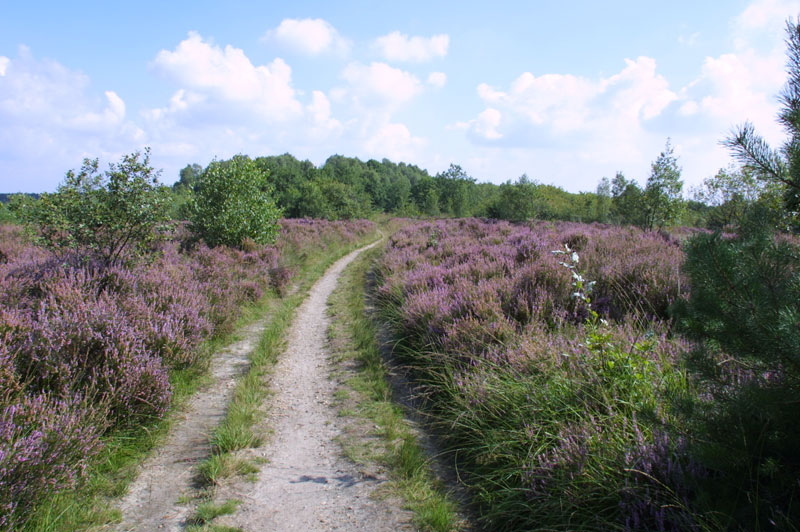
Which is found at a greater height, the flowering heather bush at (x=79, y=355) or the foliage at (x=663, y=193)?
the foliage at (x=663, y=193)

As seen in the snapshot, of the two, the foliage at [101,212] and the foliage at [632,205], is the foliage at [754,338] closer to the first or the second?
the foliage at [101,212]

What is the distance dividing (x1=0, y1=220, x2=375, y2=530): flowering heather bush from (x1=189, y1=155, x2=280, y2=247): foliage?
16.3 ft

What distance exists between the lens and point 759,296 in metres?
1.96

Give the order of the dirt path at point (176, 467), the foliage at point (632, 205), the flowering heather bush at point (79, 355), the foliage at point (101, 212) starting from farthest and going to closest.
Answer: the foliage at point (632, 205) < the foliage at point (101, 212) < the dirt path at point (176, 467) < the flowering heather bush at point (79, 355)

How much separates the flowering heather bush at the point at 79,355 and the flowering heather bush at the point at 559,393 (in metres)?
3.31

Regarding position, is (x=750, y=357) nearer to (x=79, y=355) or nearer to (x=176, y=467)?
(x=176, y=467)

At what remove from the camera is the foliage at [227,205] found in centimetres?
1355

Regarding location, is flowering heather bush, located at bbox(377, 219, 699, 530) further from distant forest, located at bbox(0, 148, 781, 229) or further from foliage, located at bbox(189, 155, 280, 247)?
foliage, located at bbox(189, 155, 280, 247)

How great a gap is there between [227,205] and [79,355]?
10029 mm

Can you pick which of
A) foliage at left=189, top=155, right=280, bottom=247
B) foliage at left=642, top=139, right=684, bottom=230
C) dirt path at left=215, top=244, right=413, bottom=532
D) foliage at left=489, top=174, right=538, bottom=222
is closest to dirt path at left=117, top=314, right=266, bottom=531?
dirt path at left=215, top=244, right=413, bottom=532

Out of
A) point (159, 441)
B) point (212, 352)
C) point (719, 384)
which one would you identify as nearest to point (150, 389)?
point (159, 441)

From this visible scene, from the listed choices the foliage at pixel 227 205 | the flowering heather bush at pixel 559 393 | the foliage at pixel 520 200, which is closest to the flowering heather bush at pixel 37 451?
the flowering heather bush at pixel 559 393

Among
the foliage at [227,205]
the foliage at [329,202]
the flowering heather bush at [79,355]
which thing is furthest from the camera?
the foliage at [329,202]

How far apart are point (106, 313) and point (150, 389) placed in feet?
3.81
